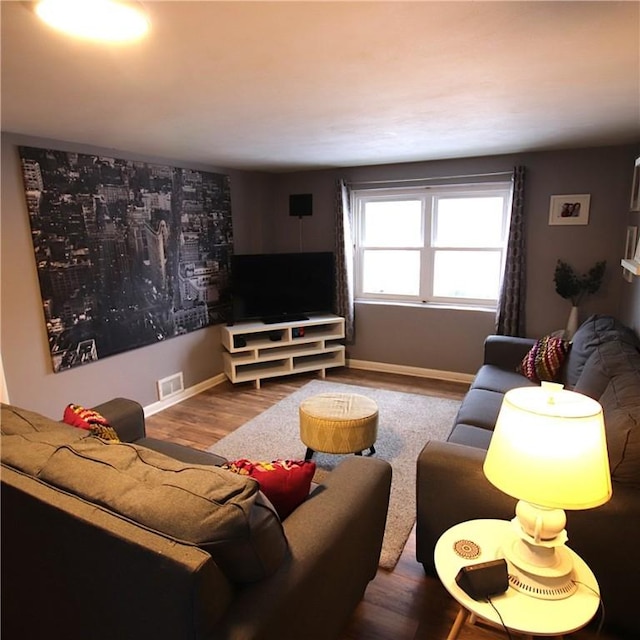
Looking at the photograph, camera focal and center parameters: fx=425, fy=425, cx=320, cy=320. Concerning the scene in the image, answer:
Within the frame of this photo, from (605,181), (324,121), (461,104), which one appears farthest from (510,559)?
(605,181)

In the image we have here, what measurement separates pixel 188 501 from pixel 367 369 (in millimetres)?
3987

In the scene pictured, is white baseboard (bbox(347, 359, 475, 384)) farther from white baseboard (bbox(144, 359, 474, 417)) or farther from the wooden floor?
the wooden floor

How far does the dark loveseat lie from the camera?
1.55 metres

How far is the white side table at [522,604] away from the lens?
3.84ft

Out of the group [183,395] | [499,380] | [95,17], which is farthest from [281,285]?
[95,17]

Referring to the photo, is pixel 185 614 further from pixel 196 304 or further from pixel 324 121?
pixel 196 304

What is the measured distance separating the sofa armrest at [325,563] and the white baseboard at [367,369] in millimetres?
2675

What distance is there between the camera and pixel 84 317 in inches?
125

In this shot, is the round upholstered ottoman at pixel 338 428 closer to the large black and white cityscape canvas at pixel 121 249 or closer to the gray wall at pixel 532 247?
the large black and white cityscape canvas at pixel 121 249

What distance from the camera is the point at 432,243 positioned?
455 cm

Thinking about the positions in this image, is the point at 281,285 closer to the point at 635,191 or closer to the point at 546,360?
the point at 546,360

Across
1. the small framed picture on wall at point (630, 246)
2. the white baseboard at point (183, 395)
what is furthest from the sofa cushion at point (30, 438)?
the small framed picture on wall at point (630, 246)

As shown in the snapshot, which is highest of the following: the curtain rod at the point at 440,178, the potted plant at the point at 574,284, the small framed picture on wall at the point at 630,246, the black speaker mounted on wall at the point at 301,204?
the curtain rod at the point at 440,178

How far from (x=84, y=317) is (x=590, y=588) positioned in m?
3.31
